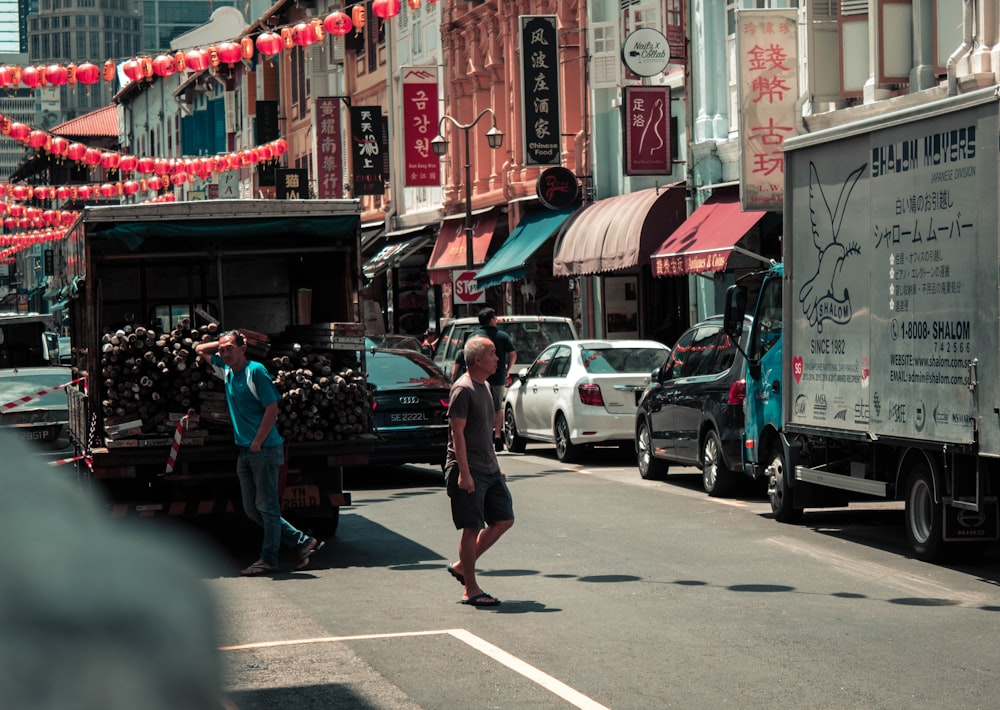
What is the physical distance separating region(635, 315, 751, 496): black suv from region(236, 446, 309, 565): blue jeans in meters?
5.50

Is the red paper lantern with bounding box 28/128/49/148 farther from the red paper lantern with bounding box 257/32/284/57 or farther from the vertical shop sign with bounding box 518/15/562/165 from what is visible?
the vertical shop sign with bounding box 518/15/562/165

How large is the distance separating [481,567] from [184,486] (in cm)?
260

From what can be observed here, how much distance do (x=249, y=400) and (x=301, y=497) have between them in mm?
1453

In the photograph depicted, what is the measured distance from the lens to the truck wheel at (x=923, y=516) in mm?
11266

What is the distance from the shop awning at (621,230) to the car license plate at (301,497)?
1760cm

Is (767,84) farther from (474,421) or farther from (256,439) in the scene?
(474,421)

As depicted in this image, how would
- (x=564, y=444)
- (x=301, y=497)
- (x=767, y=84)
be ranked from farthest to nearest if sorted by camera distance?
(x=767, y=84)
(x=564, y=444)
(x=301, y=497)

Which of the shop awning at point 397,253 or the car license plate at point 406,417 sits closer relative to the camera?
the car license plate at point 406,417

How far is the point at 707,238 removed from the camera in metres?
27.3

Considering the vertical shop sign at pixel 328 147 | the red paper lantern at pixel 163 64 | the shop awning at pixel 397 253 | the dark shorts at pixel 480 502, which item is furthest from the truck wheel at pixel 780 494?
the vertical shop sign at pixel 328 147

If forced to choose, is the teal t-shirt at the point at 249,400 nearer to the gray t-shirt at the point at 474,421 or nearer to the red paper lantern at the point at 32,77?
the gray t-shirt at the point at 474,421

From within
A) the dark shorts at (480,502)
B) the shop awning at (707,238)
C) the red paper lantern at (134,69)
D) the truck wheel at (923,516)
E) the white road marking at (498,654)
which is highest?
the red paper lantern at (134,69)

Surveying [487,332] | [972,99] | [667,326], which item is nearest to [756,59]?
[487,332]

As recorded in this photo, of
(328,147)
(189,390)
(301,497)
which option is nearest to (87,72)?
(189,390)
